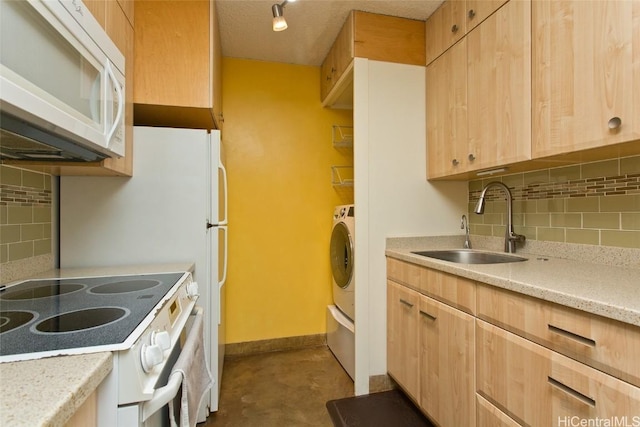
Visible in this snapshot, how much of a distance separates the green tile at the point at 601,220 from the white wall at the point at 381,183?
0.83 m

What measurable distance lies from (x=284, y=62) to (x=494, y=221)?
85.6 inches

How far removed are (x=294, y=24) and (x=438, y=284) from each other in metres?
1.98

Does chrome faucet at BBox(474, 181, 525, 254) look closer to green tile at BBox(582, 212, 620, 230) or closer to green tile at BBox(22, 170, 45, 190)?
green tile at BBox(582, 212, 620, 230)

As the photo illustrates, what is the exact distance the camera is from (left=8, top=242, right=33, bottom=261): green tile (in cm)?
126

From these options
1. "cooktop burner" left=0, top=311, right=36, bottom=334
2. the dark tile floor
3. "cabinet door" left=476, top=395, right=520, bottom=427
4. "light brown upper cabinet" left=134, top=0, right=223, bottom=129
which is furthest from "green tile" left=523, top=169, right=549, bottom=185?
"cooktop burner" left=0, top=311, right=36, bottom=334

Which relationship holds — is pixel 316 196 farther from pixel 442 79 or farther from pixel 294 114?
pixel 442 79

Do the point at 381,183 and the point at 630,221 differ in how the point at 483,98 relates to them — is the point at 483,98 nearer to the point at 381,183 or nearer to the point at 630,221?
the point at 381,183

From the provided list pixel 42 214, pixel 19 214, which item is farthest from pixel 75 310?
pixel 42 214

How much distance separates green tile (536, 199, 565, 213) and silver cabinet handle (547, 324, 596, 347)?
0.92 m

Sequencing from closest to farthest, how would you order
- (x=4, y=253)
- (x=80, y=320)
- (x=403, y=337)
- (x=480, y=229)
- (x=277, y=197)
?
1. (x=80, y=320)
2. (x=4, y=253)
3. (x=403, y=337)
4. (x=480, y=229)
5. (x=277, y=197)

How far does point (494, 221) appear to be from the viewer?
6.63ft

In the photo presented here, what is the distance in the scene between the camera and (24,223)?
1.33 metres

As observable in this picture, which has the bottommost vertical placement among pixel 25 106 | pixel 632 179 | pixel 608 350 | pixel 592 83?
pixel 608 350

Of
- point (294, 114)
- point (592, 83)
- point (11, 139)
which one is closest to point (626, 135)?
point (592, 83)
